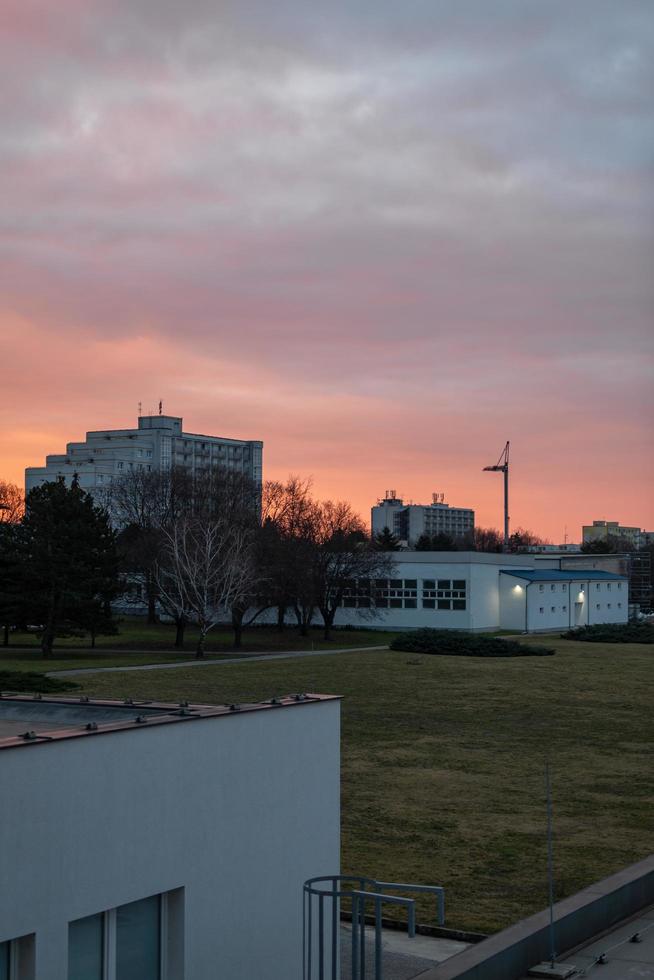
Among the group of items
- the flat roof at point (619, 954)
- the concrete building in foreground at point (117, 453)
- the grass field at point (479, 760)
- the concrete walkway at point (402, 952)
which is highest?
the concrete building in foreground at point (117, 453)

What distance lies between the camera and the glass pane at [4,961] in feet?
33.0

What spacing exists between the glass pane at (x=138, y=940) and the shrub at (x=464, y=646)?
4669 cm

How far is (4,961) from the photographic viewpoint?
33.1 ft

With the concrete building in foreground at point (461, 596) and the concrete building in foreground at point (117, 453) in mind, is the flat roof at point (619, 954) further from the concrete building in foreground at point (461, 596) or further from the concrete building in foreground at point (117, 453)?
the concrete building in foreground at point (117, 453)

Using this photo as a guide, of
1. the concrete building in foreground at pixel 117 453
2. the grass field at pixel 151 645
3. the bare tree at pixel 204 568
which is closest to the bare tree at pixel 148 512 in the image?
the bare tree at pixel 204 568

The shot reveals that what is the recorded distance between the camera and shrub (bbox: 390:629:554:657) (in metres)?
57.8

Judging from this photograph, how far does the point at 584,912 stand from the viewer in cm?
1642

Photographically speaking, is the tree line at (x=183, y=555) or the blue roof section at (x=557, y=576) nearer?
the tree line at (x=183, y=555)

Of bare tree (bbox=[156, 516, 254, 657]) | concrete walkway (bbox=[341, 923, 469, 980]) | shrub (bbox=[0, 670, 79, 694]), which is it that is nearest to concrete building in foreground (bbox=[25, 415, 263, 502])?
bare tree (bbox=[156, 516, 254, 657])

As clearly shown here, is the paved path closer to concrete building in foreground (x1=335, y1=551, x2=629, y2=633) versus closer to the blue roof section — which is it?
concrete building in foreground (x1=335, y1=551, x2=629, y2=633)

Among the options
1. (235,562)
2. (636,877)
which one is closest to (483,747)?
(636,877)

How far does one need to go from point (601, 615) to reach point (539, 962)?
238 feet

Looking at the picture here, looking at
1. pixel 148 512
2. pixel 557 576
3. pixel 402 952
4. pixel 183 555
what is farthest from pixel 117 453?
pixel 402 952

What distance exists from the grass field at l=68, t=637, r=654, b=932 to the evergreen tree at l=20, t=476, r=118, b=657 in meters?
7.84
